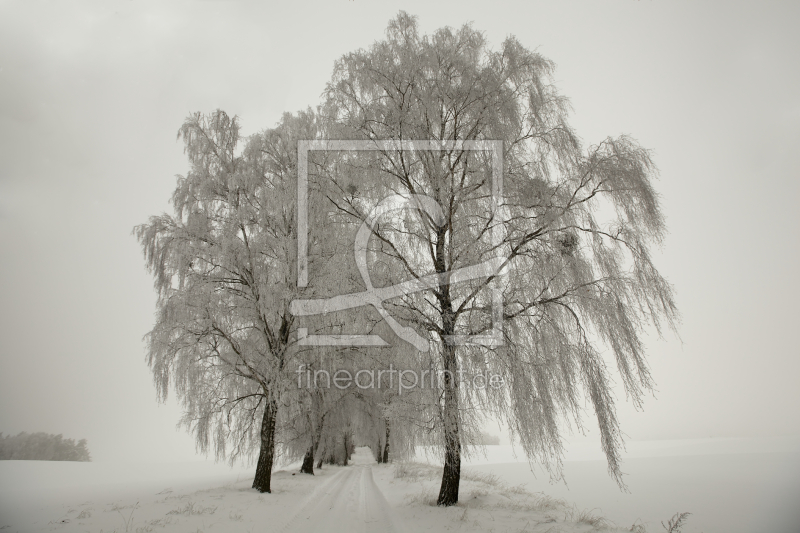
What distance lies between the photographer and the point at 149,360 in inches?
349

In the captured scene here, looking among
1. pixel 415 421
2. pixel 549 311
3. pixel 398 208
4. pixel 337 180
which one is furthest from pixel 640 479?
pixel 337 180

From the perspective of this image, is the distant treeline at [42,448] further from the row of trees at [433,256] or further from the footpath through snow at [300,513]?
the row of trees at [433,256]

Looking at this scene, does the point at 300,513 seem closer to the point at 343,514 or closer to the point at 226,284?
the point at 343,514

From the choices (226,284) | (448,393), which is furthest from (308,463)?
(448,393)

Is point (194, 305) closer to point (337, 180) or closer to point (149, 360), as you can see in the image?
point (149, 360)

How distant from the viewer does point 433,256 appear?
24.4ft

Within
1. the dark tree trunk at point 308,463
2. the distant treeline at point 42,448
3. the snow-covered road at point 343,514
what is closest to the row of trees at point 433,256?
the snow-covered road at point 343,514

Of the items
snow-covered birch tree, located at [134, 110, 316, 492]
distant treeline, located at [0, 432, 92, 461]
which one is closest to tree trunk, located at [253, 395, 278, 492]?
snow-covered birch tree, located at [134, 110, 316, 492]

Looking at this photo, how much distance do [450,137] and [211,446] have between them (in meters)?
10.5

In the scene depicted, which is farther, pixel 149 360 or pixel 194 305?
pixel 149 360

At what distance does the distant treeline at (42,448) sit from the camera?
99.6 ft

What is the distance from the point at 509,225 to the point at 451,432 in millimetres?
3917

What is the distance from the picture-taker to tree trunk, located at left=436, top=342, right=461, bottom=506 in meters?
5.80

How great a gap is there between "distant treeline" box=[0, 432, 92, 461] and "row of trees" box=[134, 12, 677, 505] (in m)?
37.0
